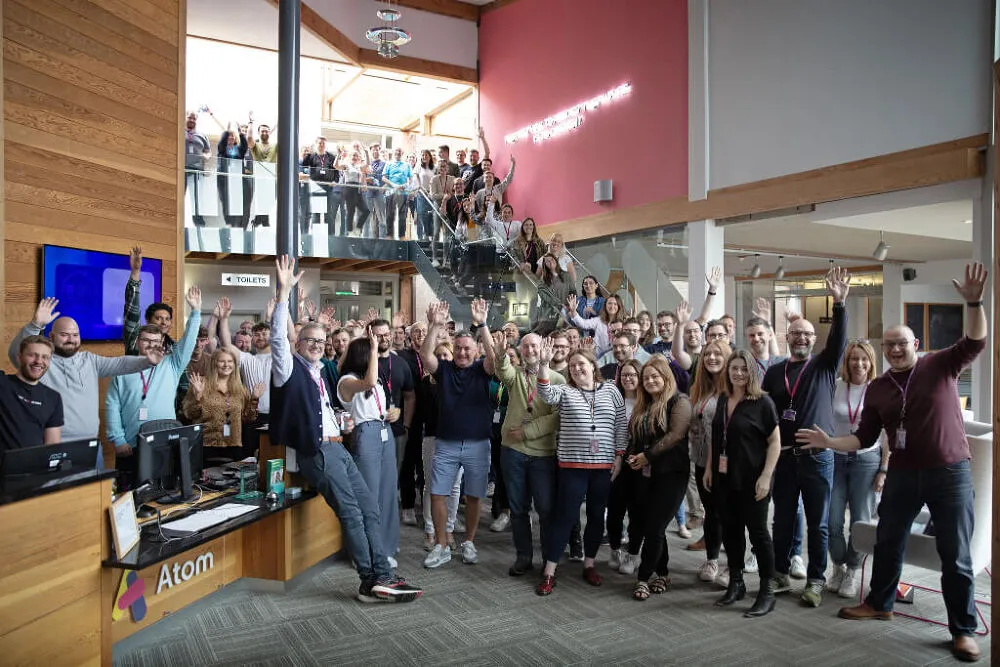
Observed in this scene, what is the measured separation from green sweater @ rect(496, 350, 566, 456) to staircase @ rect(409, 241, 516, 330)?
15.2ft

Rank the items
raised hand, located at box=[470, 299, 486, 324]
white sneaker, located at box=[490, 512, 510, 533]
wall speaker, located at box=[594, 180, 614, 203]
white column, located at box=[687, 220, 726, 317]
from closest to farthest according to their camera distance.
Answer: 1. raised hand, located at box=[470, 299, 486, 324]
2. white sneaker, located at box=[490, 512, 510, 533]
3. white column, located at box=[687, 220, 726, 317]
4. wall speaker, located at box=[594, 180, 614, 203]

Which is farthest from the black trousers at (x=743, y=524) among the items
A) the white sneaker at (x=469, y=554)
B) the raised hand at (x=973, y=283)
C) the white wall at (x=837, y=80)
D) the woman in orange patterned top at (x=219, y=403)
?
the white wall at (x=837, y=80)

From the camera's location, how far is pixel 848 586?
14.7 ft

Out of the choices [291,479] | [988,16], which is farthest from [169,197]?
[988,16]

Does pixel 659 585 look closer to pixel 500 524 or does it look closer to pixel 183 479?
pixel 500 524

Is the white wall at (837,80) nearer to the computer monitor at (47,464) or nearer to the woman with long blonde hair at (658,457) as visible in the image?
the woman with long blonde hair at (658,457)

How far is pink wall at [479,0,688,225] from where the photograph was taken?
1013 cm

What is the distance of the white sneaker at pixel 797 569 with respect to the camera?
479 cm

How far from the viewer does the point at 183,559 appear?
3.97 m

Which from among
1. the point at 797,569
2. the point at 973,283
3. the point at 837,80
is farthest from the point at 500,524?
the point at 837,80

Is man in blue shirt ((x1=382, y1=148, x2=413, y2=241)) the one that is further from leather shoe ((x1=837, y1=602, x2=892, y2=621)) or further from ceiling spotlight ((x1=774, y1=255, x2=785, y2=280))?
leather shoe ((x1=837, y1=602, x2=892, y2=621))

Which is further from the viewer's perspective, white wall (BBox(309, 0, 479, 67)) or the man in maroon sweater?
white wall (BBox(309, 0, 479, 67))

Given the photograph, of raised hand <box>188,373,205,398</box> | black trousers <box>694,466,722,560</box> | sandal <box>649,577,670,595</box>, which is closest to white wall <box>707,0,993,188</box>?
black trousers <box>694,466,722,560</box>

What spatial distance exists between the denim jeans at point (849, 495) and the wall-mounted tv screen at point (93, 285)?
5.78 m
